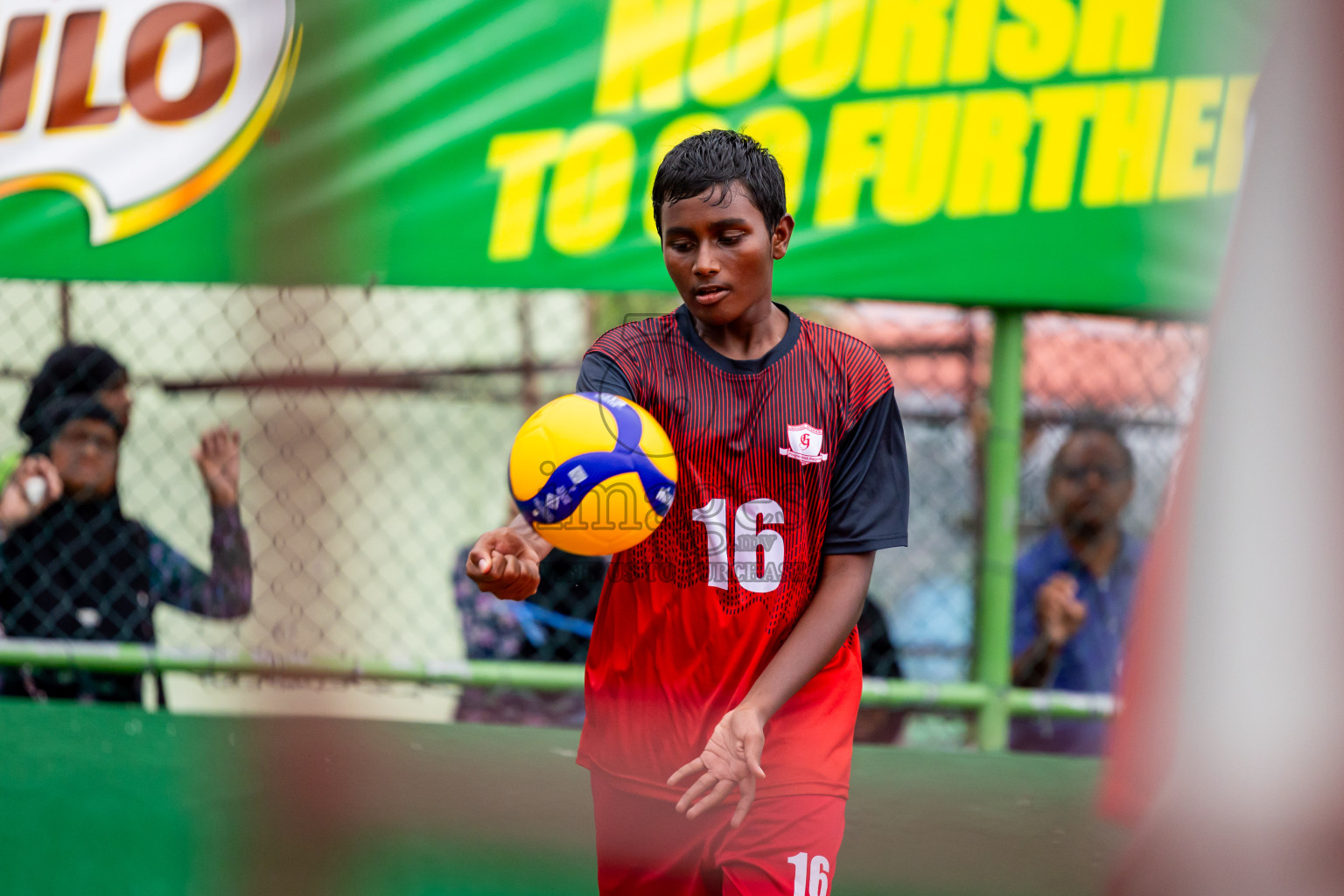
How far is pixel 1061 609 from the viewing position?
10.8 feet

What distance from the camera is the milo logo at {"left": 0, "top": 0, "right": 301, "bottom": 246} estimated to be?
291 cm

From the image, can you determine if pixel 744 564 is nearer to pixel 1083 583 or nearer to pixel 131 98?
pixel 1083 583

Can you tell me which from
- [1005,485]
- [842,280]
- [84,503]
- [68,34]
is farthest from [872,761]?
[68,34]

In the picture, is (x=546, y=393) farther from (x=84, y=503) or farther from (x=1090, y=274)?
(x=1090, y=274)

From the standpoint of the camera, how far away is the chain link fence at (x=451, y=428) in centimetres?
349

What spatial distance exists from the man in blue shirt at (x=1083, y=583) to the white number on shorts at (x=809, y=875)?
6.28 feet

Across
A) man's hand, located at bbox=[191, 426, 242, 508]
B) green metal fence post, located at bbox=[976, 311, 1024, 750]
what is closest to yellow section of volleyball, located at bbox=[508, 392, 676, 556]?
man's hand, located at bbox=[191, 426, 242, 508]

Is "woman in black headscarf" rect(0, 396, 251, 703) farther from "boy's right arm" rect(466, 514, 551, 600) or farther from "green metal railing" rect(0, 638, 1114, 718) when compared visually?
"boy's right arm" rect(466, 514, 551, 600)

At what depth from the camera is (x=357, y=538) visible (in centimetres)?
414

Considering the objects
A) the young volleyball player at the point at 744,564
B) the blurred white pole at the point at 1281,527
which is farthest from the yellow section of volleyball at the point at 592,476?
the blurred white pole at the point at 1281,527

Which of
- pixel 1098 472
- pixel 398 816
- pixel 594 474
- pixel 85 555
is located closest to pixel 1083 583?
pixel 1098 472

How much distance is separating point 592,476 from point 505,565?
15 cm

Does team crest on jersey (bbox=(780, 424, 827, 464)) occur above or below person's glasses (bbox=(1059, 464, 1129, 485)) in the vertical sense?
below

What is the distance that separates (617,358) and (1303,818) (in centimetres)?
96
